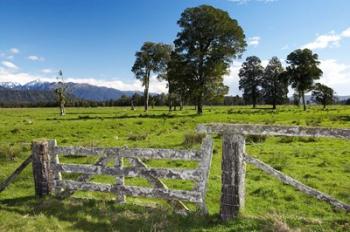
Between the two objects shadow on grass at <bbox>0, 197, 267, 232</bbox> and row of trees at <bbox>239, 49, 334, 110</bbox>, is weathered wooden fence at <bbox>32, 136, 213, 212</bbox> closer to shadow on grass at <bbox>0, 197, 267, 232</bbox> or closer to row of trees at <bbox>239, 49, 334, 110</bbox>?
shadow on grass at <bbox>0, 197, 267, 232</bbox>

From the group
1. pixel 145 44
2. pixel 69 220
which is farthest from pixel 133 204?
pixel 145 44

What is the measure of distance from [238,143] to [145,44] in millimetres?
72621

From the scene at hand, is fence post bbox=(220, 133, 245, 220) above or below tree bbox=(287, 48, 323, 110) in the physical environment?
below

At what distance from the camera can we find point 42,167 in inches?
426

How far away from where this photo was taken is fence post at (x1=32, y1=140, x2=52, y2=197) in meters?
10.8

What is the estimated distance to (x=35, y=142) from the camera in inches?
424

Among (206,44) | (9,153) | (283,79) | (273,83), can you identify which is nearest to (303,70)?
(283,79)

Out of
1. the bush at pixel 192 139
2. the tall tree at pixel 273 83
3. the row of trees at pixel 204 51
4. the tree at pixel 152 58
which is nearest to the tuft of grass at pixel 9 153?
the bush at pixel 192 139

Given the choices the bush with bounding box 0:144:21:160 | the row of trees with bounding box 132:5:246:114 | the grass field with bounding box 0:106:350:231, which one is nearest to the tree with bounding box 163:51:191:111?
the row of trees with bounding box 132:5:246:114

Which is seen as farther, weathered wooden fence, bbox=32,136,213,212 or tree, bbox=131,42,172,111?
tree, bbox=131,42,172,111

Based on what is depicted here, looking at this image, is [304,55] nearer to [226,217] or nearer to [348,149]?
[348,149]

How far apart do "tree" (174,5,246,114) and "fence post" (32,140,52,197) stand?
4397 cm

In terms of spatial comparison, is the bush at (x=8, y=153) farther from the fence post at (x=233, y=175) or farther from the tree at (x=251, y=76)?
the tree at (x=251, y=76)

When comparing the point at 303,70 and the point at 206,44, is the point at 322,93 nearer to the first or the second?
the point at 303,70
